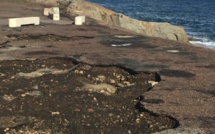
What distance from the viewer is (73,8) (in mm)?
28859

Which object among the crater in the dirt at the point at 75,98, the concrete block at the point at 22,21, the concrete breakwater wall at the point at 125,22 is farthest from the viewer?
the concrete breakwater wall at the point at 125,22

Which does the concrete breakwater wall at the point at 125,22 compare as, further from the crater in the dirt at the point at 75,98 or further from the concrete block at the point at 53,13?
the crater in the dirt at the point at 75,98

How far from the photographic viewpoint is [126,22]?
2817cm

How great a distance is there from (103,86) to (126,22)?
18.5 m

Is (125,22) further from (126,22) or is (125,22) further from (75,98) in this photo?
(75,98)

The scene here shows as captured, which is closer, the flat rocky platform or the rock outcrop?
the flat rocky platform

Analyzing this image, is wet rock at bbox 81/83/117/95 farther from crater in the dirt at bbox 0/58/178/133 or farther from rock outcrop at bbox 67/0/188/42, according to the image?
rock outcrop at bbox 67/0/188/42

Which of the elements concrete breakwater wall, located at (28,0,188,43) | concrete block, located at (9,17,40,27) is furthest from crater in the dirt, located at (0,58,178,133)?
concrete breakwater wall, located at (28,0,188,43)

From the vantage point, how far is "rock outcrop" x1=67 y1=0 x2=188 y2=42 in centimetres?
2806

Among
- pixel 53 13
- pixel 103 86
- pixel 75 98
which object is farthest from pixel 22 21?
pixel 75 98

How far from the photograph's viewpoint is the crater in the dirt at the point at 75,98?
7.61 m

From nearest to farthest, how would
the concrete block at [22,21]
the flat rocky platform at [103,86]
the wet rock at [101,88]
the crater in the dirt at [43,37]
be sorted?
the flat rocky platform at [103,86]
the wet rock at [101,88]
the crater in the dirt at [43,37]
the concrete block at [22,21]

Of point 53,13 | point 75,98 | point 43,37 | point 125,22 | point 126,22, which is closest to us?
point 75,98

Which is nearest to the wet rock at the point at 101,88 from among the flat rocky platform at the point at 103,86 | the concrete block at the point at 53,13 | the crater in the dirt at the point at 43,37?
the flat rocky platform at the point at 103,86
